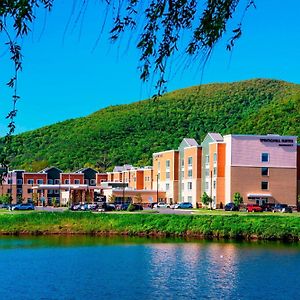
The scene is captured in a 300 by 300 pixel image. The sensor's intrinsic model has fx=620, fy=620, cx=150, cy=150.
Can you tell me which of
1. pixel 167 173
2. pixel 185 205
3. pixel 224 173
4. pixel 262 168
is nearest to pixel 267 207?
pixel 262 168

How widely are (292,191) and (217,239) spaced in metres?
28.9

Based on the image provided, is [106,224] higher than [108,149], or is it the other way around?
[108,149]

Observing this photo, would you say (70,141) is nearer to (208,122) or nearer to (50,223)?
(208,122)

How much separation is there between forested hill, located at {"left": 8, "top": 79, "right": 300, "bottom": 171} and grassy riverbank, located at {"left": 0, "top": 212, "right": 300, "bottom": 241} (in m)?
71.7

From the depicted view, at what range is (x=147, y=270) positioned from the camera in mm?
34812

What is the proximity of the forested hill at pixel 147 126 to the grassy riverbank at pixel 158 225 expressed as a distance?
71.7m

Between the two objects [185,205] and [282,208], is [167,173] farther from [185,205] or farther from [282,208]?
[282,208]

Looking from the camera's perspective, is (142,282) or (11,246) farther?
(11,246)

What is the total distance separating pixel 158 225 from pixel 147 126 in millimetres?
100249

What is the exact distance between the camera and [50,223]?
60.2m

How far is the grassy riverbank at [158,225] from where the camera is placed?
185 feet

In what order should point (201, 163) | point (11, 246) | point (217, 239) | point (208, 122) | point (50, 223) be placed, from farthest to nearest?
point (208, 122), point (201, 163), point (50, 223), point (217, 239), point (11, 246)

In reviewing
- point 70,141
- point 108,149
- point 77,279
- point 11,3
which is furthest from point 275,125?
point 11,3

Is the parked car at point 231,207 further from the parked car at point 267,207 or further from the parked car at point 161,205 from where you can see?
the parked car at point 161,205
